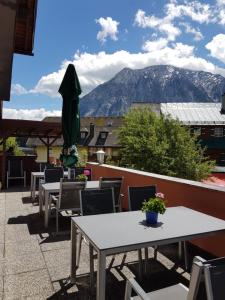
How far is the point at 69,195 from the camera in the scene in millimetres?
5047

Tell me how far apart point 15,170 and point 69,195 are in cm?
661

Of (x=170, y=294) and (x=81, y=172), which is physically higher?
(x=81, y=172)

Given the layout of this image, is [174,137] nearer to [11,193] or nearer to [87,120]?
[11,193]

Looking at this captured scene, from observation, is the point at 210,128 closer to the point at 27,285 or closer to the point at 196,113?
the point at 196,113

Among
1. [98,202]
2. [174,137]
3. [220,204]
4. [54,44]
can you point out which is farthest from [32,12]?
[174,137]

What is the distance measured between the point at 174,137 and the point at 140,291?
1879 centimetres

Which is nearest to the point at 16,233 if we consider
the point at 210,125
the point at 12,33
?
the point at 12,33

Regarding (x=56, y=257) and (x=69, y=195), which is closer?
(x=56, y=257)

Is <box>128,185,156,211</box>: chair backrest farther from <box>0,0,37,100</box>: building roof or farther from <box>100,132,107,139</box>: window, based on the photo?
<box>100,132,107,139</box>: window

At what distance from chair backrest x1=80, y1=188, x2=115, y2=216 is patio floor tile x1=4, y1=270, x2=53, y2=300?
2.79ft

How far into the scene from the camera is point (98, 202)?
147 inches

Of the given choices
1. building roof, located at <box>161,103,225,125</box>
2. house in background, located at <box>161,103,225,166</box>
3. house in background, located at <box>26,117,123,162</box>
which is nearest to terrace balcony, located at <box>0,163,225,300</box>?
house in background, located at <box>161,103,225,166</box>

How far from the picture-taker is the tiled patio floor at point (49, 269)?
304cm

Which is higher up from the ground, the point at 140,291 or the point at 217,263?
the point at 217,263
